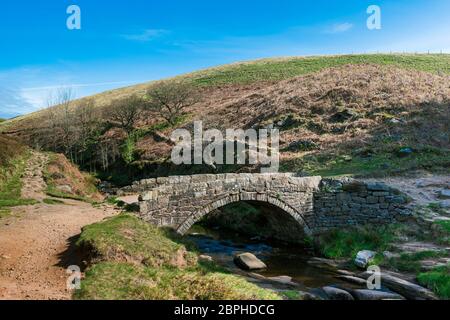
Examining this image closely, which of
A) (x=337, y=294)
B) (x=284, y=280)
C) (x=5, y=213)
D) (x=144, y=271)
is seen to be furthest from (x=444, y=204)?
(x=5, y=213)

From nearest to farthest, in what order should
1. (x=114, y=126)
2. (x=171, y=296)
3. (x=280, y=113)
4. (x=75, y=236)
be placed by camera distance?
(x=171, y=296) → (x=75, y=236) → (x=280, y=113) → (x=114, y=126)

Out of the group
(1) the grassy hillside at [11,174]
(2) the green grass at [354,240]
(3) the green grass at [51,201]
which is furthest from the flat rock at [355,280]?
(1) the grassy hillside at [11,174]

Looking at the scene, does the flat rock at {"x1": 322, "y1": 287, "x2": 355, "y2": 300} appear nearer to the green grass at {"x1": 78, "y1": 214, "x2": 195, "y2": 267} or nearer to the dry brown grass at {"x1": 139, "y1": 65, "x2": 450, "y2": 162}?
the green grass at {"x1": 78, "y1": 214, "x2": 195, "y2": 267}

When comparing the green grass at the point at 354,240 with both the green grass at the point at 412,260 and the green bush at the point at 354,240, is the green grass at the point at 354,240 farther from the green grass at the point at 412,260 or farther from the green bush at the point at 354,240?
the green grass at the point at 412,260

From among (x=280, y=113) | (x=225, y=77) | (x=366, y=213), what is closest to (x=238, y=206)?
(x=366, y=213)

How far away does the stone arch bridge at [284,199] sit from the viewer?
17453 mm

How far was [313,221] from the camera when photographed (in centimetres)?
2206

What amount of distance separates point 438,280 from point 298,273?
18.1 feet

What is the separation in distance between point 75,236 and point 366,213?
15107 millimetres

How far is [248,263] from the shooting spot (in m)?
17.5

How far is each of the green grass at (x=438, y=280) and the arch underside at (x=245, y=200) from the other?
727 cm

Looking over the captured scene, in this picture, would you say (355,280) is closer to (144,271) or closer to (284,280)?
(284,280)
